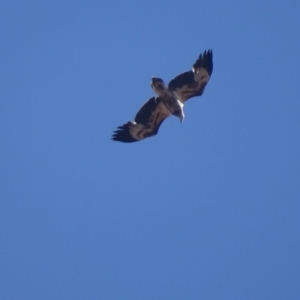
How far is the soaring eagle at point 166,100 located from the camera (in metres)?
39.5

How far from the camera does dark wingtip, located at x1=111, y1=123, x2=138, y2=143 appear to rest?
39844mm

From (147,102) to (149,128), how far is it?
1.80ft

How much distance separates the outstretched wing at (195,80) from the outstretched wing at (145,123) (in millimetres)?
451

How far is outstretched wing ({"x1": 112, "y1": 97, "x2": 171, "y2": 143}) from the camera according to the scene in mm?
39844

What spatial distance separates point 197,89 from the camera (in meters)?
39.8

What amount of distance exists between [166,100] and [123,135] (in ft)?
3.83

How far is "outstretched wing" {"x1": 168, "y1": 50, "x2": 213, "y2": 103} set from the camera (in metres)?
39.5

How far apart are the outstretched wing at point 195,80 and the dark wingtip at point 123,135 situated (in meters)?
1.27

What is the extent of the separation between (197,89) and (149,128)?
51.3 inches

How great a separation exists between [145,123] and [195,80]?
55.1 inches

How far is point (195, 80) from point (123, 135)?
1.89 meters

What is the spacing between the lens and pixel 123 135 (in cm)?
3984

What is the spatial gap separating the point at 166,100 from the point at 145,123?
27.7 inches

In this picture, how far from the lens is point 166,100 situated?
130ft
